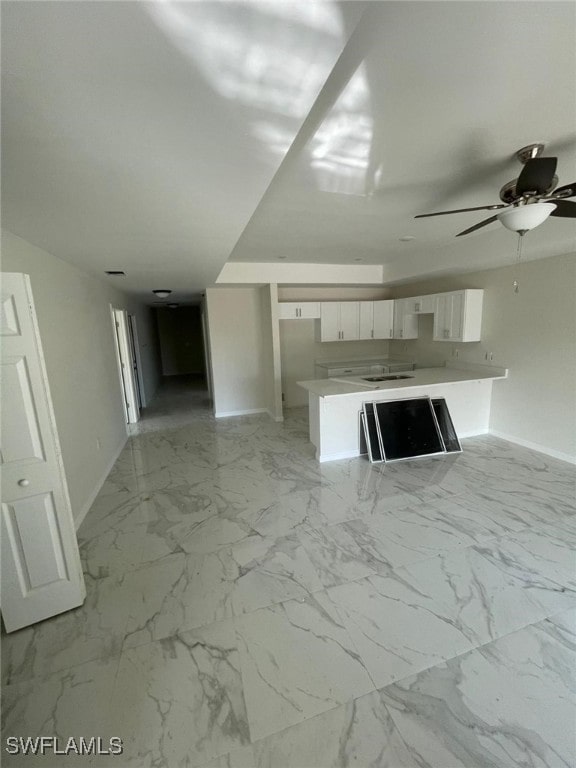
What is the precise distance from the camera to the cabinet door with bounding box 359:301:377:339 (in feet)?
18.8

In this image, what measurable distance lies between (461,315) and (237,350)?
3634 mm

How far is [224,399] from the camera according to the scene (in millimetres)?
5723

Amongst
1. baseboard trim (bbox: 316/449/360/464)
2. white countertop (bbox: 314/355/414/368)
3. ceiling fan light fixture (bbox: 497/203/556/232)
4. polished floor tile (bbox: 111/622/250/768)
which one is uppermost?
ceiling fan light fixture (bbox: 497/203/556/232)

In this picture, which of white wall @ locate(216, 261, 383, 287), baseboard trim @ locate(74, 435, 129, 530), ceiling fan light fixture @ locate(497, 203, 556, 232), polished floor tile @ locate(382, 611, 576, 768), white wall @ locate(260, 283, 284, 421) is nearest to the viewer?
polished floor tile @ locate(382, 611, 576, 768)

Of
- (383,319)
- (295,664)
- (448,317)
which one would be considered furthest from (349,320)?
(295,664)

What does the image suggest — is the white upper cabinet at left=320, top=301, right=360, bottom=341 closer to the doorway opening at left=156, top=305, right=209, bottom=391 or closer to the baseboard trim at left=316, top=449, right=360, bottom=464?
the baseboard trim at left=316, top=449, right=360, bottom=464

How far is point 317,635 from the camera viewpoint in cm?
166

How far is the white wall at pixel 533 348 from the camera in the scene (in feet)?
11.4

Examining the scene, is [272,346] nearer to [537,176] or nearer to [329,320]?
[329,320]

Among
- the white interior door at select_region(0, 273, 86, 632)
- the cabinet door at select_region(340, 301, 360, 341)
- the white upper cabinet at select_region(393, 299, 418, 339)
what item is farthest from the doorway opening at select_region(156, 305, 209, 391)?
the white interior door at select_region(0, 273, 86, 632)

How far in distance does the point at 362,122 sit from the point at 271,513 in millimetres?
2785

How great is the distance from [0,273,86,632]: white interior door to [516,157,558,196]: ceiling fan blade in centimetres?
266

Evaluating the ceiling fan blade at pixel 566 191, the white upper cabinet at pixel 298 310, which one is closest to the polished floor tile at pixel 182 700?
the ceiling fan blade at pixel 566 191

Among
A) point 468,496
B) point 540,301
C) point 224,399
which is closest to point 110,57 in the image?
point 468,496
